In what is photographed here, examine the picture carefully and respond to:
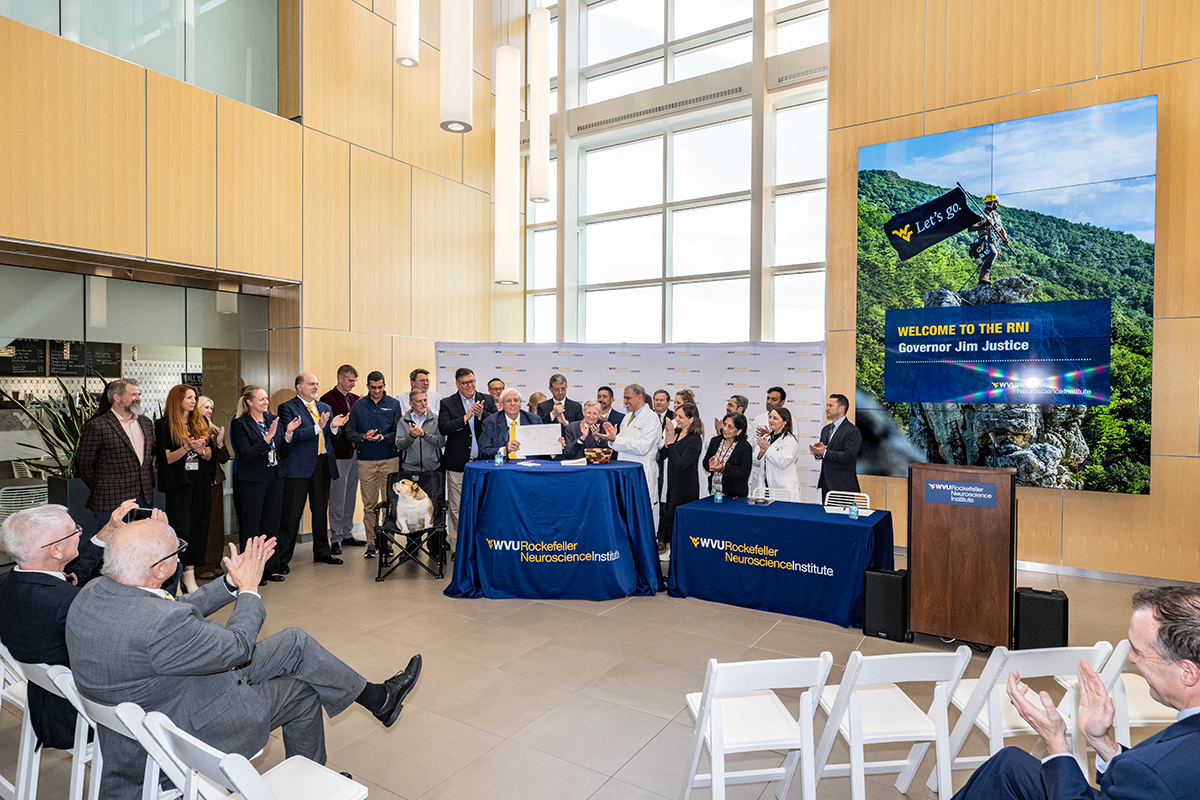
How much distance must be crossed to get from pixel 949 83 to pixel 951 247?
1.66 meters

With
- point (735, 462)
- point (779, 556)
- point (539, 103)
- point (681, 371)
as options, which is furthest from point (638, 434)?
point (539, 103)

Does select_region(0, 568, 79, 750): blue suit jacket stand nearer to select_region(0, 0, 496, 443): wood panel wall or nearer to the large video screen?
select_region(0, 0, 496, 443): wood panel wall

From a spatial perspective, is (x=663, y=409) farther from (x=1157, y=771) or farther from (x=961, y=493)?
(x=1157, y=771)

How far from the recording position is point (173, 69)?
6551 mm

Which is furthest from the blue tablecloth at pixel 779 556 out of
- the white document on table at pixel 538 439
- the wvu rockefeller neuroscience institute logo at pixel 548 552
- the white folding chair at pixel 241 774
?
the white folding chair at pixel 241 774

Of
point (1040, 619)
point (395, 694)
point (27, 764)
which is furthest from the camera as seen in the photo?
point (1040, 619)

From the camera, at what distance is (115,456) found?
474cm

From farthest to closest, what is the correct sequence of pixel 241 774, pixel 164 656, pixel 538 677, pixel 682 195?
pixel 682 195 < pixel 538 677 < pixel 164 656 < pixel 241 774

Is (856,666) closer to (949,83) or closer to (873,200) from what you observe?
(873,200)

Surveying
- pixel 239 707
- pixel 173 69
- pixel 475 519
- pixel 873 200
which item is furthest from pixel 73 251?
pixel 873 200

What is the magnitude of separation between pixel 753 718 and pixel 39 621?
2.47 metres

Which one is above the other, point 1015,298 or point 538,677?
point 1015,298

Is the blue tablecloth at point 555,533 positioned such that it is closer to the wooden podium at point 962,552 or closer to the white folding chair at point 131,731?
the wooden podium at point 962,552

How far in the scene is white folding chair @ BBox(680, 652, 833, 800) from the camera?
2162 millimetres
